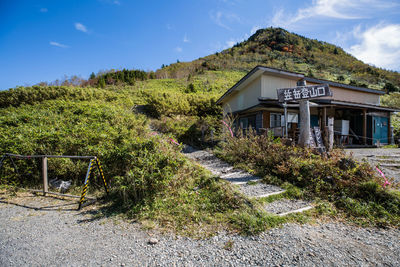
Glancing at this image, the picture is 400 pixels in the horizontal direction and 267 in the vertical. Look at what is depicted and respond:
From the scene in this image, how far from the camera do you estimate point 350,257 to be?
2.35 metres

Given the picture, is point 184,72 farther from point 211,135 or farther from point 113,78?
point 211,135

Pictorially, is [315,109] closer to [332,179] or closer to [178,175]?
[332,179]

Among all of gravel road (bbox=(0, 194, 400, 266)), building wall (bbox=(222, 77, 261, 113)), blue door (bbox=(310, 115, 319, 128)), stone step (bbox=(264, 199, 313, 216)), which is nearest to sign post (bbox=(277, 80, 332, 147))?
stone step (bbox=(264, 199, 313, 216))

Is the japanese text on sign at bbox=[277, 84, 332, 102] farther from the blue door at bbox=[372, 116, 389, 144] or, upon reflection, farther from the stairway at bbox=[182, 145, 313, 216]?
the blue door at bbox=[372, 116, 389, 144]

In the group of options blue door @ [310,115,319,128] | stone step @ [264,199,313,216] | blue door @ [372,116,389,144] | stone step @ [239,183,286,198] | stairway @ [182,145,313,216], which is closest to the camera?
stone step @ [264,199,313,216]

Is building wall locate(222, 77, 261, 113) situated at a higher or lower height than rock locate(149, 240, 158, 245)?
higher

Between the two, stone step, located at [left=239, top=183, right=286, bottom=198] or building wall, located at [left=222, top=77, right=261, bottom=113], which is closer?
stone step, located at [left=239, top=183, right=286, bottom=198]

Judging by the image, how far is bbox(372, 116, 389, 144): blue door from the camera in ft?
43.2

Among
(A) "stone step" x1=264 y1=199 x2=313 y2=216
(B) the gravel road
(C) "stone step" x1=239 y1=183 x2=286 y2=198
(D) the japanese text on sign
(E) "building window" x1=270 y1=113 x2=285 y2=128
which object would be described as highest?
(D) the japanese text on sign

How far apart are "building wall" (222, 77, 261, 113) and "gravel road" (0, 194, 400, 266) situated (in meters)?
8.72

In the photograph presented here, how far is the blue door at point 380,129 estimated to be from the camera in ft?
43.2

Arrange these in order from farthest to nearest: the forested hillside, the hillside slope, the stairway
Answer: the hillside slope → the stairway → the forested hillside

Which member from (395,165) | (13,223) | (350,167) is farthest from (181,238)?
(395,165)

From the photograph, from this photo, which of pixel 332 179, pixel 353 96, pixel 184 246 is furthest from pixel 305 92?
pixel 353 96
